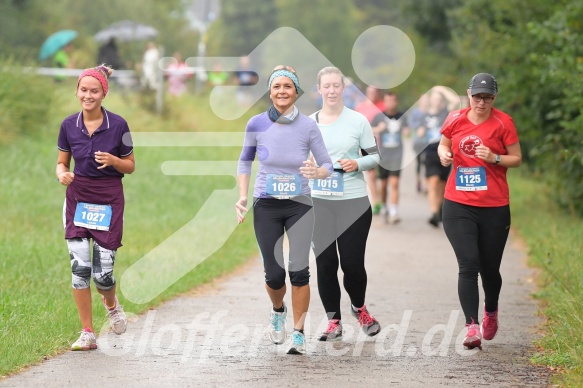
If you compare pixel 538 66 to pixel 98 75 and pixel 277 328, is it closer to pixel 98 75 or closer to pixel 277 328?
pixel 277 328

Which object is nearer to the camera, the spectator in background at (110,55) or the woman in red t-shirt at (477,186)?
the woman in red t-shirt at (477,186)

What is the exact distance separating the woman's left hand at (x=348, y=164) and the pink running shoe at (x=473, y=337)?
136cm

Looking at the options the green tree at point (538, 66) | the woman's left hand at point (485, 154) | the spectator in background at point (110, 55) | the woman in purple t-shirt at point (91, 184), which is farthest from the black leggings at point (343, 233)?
the spectator in background at point (110, 55)

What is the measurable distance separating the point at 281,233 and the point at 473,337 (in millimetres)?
1491

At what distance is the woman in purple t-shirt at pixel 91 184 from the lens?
812cm

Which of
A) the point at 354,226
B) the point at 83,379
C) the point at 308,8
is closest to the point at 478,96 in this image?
the point at 354,226

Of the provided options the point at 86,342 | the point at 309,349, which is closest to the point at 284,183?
the point at 309,349

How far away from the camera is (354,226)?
8555mm

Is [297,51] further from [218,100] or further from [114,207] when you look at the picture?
[114,207]

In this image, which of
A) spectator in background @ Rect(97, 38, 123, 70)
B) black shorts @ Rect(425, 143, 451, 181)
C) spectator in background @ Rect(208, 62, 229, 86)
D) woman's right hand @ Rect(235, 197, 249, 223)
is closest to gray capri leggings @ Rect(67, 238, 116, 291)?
woman's right hand @ Rect(235, 197, 249, 223)

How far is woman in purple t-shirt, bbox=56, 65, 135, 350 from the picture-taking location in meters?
8.12

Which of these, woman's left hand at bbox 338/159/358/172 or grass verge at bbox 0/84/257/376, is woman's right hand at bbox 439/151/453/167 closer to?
woman's left hand at bbox 338/159/358/172

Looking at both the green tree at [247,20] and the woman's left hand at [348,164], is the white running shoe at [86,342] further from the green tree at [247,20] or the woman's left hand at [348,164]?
the green tree at [247,20]

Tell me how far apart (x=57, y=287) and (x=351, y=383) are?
4313 millimetres
